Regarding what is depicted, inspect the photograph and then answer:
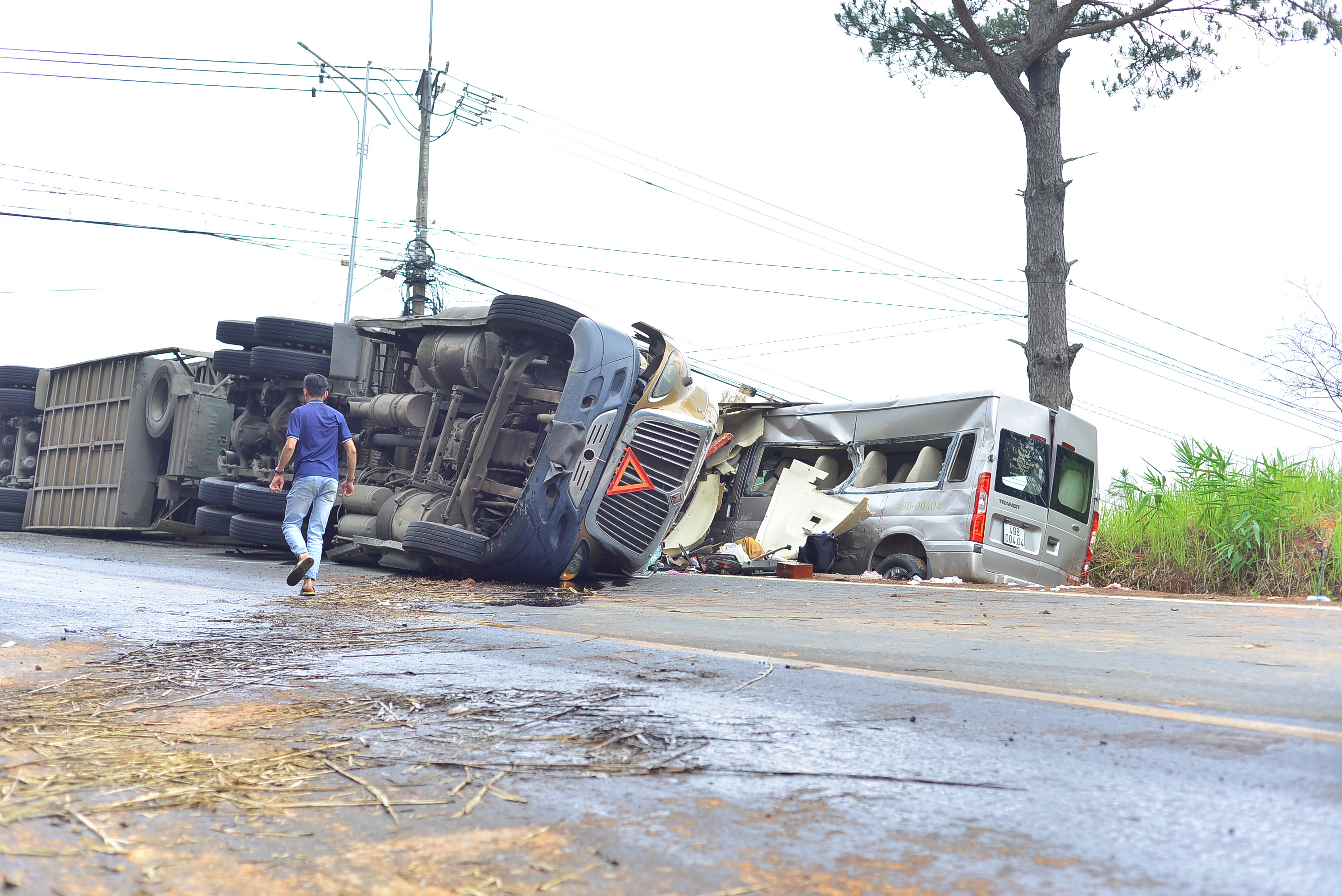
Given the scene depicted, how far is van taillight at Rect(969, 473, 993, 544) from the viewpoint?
1120 cm

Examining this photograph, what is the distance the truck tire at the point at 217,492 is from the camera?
1271 centimetres

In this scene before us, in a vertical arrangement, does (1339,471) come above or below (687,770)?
above

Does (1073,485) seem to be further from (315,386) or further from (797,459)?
(315,386)

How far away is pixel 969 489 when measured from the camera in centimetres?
1135

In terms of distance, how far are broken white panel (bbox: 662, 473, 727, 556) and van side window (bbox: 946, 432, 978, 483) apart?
3.98 meters

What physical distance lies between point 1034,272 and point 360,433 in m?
10.4

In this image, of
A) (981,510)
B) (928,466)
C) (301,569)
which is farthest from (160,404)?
(981,510)

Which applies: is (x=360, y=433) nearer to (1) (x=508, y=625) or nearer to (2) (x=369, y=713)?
(1) (x=508, y=625)

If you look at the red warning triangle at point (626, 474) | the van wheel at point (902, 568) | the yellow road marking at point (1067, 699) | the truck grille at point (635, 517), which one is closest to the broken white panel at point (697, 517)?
the van wheel at point (902, 568)

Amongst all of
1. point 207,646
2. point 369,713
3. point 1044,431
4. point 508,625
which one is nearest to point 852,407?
point 1044,431

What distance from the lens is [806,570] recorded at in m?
11.5

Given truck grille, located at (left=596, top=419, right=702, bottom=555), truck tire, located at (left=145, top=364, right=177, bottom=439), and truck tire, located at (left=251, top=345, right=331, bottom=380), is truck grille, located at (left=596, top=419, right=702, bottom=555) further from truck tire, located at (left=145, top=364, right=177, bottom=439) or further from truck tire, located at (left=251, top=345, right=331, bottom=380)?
truck tire, located at (left=145, top=364, right=177, bottom=439)

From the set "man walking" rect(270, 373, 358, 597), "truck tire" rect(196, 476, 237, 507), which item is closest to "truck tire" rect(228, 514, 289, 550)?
"truck tire" rect(196, 476, 237, 507)

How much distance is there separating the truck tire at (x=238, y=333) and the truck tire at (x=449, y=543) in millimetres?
5091
